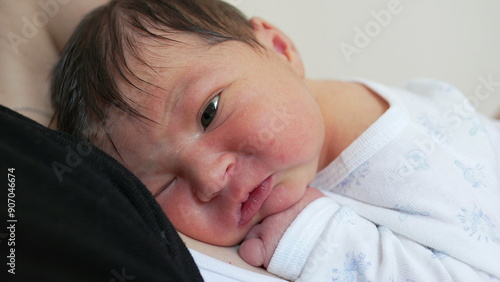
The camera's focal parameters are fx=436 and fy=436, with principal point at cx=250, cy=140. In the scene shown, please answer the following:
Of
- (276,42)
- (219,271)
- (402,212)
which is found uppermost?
(276,42)

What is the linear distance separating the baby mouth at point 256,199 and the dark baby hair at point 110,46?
0.75ft

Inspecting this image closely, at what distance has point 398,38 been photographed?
1384 mm

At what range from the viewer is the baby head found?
2.34 ft

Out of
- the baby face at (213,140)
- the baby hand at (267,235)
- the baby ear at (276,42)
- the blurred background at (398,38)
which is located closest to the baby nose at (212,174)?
the baby face at (213,140)

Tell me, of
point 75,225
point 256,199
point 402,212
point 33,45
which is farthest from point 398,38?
point 75,225

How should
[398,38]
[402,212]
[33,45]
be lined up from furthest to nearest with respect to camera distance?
[398,38] → [33,45] → [402,212]

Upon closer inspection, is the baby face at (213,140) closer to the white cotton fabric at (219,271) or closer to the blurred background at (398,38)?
the white cotton fabric at (219,271)

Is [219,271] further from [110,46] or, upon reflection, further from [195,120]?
[110,46]

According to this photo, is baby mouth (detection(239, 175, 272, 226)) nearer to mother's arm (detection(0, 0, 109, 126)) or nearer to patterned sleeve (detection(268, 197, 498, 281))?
patterned sleeve (detection(268, 197, 498, 281))

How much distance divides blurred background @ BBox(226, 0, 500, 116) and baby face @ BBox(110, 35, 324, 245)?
684mm

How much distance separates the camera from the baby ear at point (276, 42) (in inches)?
36.1

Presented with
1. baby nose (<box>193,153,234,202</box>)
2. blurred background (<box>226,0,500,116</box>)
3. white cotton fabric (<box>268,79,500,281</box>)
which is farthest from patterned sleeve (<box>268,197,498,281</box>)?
blurred background (<box>226,0,500,116</box>)

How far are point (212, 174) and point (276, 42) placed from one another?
0.40 metres

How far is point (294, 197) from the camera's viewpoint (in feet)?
2.49
